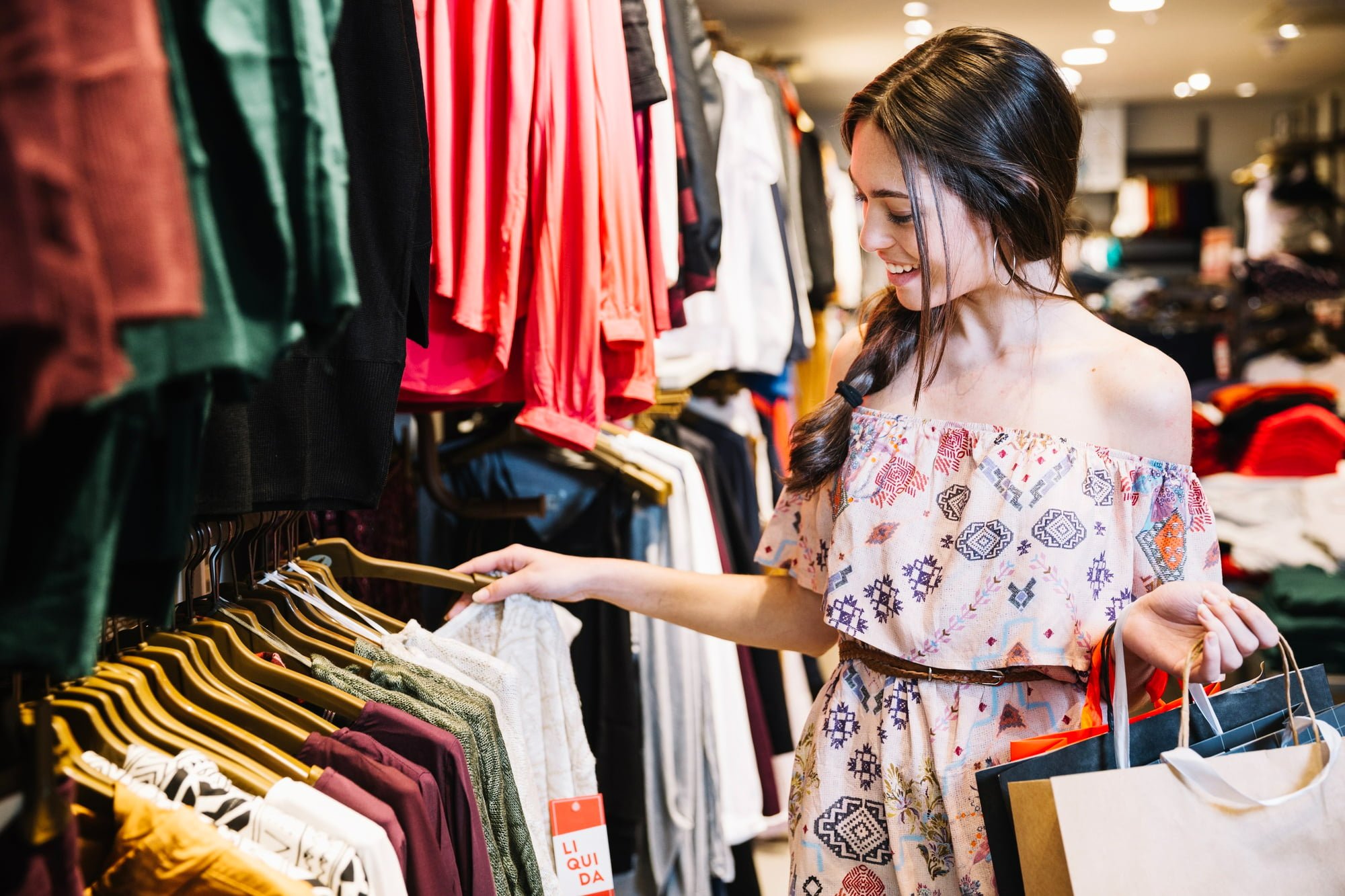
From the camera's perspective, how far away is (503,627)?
55.1 inches

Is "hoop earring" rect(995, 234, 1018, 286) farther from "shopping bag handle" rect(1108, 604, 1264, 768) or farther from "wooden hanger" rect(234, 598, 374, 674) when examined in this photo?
"wooden hanger" rect(234, 598, 374, 674)

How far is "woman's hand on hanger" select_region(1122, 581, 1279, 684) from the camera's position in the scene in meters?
1.03

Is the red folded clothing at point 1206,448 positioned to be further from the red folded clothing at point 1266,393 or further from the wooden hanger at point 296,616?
the wooden hanger at point 296,616

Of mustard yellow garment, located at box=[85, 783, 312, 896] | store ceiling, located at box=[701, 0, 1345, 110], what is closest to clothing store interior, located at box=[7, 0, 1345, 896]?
mustard yellow garment, located at box=[85, 783, 312, 896]

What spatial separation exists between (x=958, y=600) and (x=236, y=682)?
758mm

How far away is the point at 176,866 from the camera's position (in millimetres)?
781

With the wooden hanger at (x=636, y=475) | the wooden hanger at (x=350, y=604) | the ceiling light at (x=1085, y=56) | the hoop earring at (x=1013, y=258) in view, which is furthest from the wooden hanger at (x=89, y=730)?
the ceiling light at (x=1085, y=56)

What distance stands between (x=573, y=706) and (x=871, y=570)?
421mm

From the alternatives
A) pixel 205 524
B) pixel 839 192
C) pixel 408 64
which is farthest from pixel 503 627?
pixel 839 192

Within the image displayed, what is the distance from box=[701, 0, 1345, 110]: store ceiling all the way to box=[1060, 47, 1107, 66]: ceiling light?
7cm

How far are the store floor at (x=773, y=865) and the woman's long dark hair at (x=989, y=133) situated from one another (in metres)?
2.03

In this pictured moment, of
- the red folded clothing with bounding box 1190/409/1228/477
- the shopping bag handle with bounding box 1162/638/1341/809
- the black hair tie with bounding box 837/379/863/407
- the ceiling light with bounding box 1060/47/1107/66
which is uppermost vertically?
the ceiling light with bounding box 1060/47/1107/66

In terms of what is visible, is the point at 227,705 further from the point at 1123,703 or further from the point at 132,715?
the point at 1123,703

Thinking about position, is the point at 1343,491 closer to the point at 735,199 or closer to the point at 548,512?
the point at 735,199
